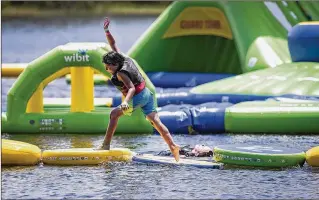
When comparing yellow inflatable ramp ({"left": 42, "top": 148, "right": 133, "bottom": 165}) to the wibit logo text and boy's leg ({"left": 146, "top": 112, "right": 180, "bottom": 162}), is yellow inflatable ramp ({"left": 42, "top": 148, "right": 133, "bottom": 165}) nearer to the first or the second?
boy's leg ({"left": 146, "top": 112, "right": 180, "bottom": 162})

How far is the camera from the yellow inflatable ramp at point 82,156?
10.7m

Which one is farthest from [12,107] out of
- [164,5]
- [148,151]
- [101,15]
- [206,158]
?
[101,15]

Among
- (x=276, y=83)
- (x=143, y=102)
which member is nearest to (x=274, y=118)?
(x=276, y=83)

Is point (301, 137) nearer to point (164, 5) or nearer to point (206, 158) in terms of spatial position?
point (206, 158)

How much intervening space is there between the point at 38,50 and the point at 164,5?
19.8 m

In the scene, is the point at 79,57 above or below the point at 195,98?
above

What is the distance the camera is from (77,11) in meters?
70.8

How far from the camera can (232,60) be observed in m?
18.6

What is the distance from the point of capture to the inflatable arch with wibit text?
12.9m

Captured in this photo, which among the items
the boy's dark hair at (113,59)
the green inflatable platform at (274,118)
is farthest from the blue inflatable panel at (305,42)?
the boy's dark hair at (113,59)

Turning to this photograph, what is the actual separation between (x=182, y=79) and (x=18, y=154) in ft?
24.4

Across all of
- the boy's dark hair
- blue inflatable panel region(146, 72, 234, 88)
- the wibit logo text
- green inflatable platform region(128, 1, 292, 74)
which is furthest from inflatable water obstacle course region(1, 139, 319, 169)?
blue inflatable panel region(146, 72, 234, 88)

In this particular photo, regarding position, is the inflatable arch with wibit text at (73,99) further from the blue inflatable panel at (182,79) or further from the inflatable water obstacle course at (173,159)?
the blue inflatable panel at (182,79)

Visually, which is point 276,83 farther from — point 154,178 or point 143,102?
point 154,178
